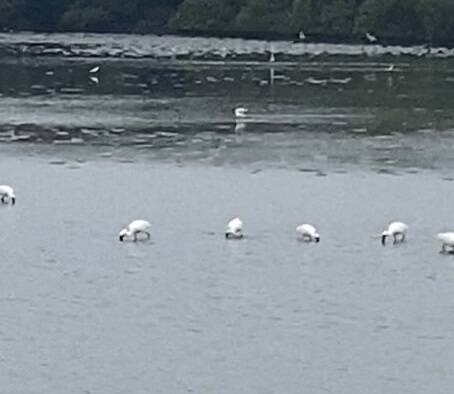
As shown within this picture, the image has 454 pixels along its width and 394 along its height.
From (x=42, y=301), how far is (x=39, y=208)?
7.11m

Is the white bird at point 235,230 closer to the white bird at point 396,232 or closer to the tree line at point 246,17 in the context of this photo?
the white bird at point 396,232

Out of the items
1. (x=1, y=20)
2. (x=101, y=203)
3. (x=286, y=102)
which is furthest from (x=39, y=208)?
(x=1, y=20)

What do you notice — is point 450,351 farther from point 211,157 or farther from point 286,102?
point 286,102

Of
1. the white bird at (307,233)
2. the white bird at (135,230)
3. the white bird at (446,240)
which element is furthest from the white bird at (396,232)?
the white bird at (135,230)

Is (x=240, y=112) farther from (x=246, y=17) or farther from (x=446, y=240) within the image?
(x=246, y=17)

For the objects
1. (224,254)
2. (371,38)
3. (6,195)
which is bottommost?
(371,38)

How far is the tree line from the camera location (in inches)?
3250

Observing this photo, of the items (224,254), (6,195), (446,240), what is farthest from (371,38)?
(224,254)

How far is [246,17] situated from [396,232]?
64.3 m

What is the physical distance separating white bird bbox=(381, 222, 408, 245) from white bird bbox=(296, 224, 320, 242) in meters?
0.88

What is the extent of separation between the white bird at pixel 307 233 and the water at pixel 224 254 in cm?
21

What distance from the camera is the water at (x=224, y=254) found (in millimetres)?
18656

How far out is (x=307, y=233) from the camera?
82.3ft

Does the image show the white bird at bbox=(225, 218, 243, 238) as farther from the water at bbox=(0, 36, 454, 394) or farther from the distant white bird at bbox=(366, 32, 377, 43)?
the distant white bird at bbox=(366, 32, 377, 43)
